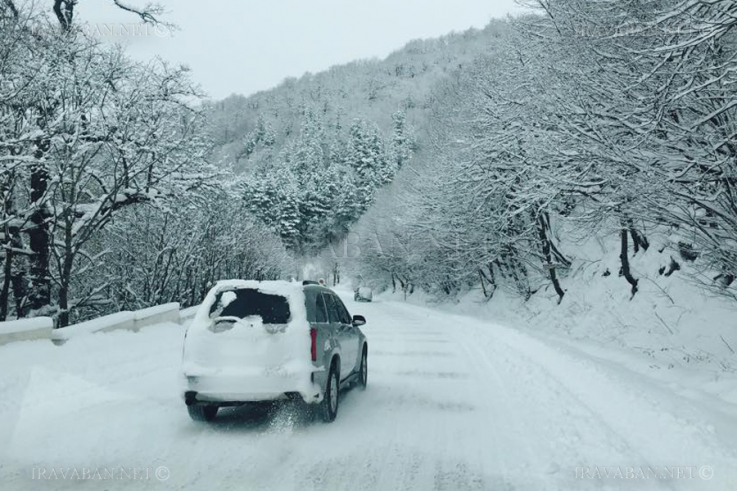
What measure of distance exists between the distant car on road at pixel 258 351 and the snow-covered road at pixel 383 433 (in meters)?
0.45

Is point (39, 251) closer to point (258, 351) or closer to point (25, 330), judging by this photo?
point (25, 330)

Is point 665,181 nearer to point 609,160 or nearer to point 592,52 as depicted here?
point 609,160

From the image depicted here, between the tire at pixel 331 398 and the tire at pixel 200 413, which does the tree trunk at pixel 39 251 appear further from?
the tire at pixel 331 398

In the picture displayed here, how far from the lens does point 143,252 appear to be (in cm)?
2377

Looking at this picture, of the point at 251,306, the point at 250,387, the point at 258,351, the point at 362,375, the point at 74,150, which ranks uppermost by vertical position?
the point at 74,150

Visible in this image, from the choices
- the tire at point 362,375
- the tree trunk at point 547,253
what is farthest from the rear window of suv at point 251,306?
the tree trunk at point 547,253

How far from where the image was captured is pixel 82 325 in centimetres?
1108

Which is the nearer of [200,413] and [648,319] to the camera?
[200,413]

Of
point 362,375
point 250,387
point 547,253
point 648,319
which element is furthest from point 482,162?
point 250,387

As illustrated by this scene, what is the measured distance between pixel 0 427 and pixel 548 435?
6.35 meters

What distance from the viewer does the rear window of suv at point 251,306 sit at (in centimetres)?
639

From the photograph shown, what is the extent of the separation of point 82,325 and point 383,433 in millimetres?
7988

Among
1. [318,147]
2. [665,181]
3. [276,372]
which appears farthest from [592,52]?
[318,147]

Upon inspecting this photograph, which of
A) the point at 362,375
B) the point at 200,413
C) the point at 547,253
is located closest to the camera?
the point at 200,413
